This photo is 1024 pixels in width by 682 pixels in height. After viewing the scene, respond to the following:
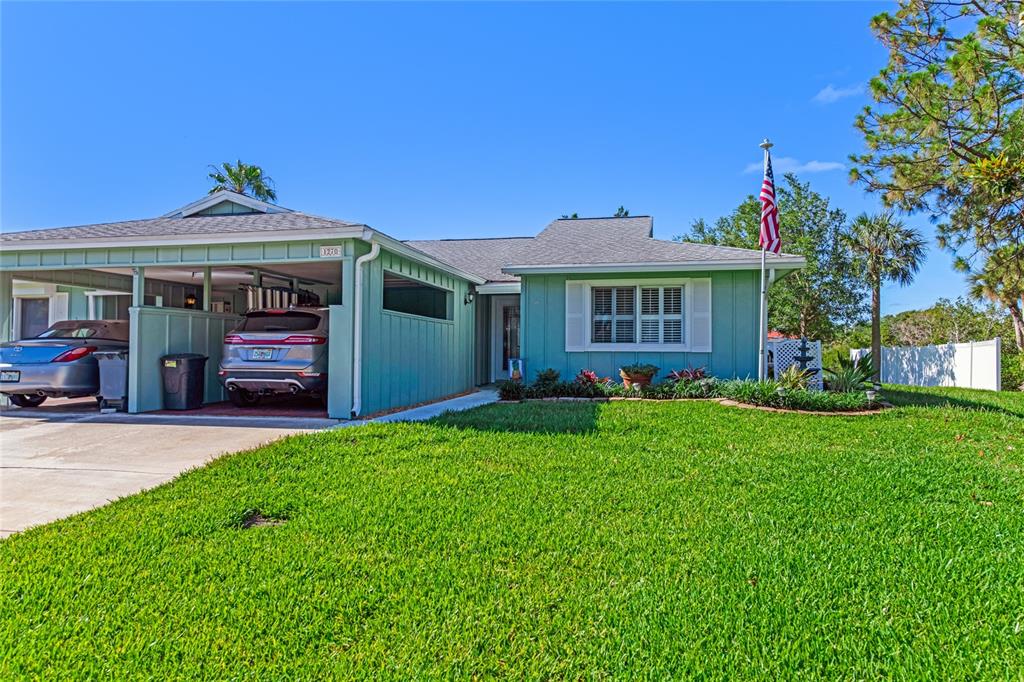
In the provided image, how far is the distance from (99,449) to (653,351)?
353 inches

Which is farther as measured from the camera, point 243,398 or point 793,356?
point 793,356

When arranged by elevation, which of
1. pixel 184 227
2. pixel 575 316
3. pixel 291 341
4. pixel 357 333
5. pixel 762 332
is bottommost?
pixel 291 341

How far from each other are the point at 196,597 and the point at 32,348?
9.04 m

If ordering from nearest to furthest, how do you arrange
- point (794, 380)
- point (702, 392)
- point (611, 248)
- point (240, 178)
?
point (794, 380)
point (702, 392)
point (611, 248)
point (240, 178)

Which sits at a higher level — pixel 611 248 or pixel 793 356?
pixel 611 248

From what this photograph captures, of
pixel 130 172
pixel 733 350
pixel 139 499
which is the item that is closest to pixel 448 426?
pixel 139 499

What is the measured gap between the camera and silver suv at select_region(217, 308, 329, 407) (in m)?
8.52

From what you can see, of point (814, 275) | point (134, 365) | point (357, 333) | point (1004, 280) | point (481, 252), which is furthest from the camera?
point (814, 275)

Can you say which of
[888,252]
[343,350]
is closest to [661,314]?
[343,350]

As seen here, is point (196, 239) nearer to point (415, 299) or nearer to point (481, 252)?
point (415, 299)

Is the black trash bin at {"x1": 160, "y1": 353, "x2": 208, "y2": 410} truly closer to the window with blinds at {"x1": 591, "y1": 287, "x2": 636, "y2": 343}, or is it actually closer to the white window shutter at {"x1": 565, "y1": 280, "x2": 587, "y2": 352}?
the white window shutter at {"x1": 565, "y1": 280, "x2": 587, "y2": 352}

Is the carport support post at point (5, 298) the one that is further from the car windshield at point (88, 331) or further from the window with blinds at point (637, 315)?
the window with blinds at point (637, 315)

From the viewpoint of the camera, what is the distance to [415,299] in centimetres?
1402

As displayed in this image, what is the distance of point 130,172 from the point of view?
15297 millimetres
